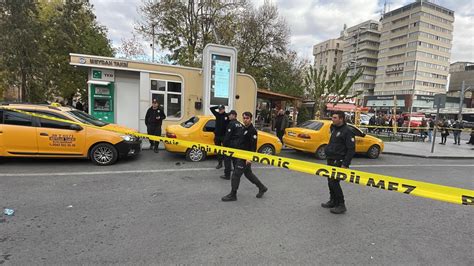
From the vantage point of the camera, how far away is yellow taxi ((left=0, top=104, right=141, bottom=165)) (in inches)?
253

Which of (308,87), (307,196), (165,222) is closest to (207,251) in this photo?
(165,222)

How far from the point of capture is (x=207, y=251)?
3152 millimetres

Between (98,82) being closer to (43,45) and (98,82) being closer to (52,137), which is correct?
(52,137)

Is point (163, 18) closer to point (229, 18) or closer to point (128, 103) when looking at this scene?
point (229, 18)

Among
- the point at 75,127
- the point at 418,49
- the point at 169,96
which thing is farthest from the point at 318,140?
the point at 418,49

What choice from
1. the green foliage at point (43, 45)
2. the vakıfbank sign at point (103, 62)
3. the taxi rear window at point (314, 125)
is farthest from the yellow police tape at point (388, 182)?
the green foliage at point (43, 45)

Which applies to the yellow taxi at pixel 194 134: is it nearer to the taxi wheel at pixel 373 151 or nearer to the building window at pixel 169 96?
the building window at pixel 169 96

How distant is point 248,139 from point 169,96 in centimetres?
869

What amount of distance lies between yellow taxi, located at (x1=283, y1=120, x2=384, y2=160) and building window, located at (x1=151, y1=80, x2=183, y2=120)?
18.0 feet

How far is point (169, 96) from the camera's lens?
1276cm

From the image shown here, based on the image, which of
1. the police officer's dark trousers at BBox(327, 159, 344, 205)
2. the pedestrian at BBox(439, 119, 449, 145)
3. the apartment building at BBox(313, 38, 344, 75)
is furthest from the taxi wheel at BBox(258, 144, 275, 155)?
the apartment building at BBox(313, 38, 344, 75)

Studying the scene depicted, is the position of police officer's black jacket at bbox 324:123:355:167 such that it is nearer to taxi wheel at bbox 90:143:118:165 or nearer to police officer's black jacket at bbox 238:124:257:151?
police officer's black jacket at bbox 238:124:257:151

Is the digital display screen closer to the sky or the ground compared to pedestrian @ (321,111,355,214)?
closer to the sky

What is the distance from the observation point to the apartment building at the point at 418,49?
75125 mm
